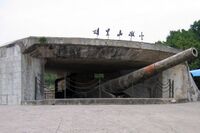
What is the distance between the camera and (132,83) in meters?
17.9

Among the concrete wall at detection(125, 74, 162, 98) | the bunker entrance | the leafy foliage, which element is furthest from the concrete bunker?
the leafy foliage

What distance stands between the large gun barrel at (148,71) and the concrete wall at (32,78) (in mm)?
3670

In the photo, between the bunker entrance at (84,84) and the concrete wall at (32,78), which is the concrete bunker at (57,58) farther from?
the bunker entrance at (84,84)

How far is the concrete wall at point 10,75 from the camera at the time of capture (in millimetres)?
15602

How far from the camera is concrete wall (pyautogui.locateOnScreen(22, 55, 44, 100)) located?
51.2 ft

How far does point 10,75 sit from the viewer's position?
16000 mm

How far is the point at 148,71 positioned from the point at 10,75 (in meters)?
5.42
